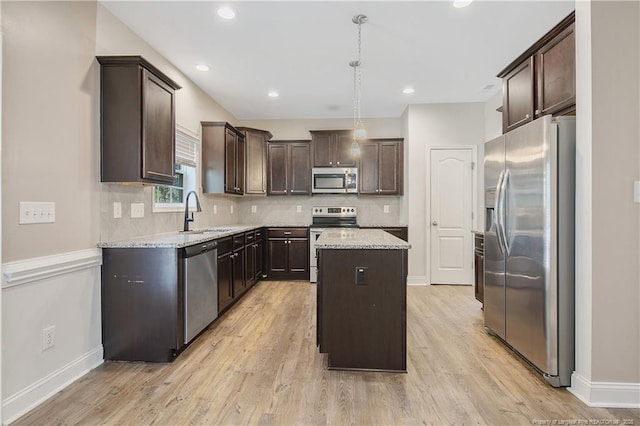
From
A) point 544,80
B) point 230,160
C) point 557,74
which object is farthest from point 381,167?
point 557,74

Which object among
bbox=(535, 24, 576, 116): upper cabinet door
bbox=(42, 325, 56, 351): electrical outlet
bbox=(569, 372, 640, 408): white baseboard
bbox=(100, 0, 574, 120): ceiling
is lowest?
bbox=(569, 372, 640, 408): white baseboard

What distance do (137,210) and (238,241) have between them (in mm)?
1424

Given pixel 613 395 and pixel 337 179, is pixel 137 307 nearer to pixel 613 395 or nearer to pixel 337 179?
pixel 613 395

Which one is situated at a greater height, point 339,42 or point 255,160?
point 339,42

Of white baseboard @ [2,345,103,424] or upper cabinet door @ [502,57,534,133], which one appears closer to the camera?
white baseboard @ [2,345,103,424]

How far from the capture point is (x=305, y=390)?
2.18 metres

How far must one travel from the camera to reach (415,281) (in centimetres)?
520

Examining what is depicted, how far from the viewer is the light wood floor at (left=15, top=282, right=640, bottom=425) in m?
1.90

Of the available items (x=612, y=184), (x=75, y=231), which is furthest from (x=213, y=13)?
(x=612, y=184)

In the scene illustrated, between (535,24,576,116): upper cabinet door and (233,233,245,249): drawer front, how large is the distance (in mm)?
3391

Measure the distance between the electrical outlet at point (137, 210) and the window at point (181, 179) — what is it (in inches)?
9.3

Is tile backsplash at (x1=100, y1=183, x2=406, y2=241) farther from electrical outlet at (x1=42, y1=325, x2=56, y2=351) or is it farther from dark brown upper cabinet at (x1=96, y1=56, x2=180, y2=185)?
electrical outlet at (x1=42, y1=325, x2=56, y2=351)

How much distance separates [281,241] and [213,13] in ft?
11.5

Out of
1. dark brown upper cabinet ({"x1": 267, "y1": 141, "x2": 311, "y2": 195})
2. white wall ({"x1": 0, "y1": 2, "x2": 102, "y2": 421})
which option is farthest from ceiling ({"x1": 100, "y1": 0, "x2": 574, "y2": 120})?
dark brown upper cabinet ({"x1": 267, "y1": 141, "x2": 311, "y2": 195})
